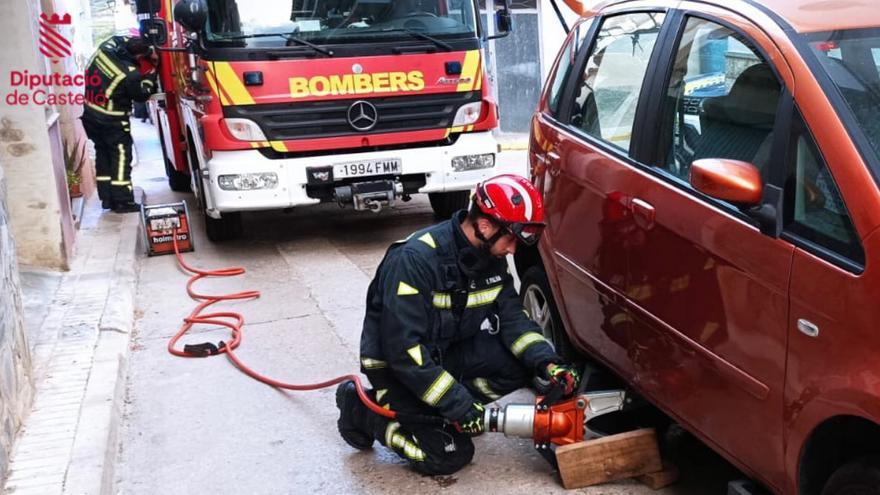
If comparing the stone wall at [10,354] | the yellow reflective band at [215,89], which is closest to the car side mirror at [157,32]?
the yellow reflective band at [215,89]

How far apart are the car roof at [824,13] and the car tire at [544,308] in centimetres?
168

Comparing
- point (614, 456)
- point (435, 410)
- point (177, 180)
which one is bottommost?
point (177, 180)

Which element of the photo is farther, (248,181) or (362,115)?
(362,115)

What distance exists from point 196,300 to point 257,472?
2.77 m

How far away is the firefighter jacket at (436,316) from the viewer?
337 cm

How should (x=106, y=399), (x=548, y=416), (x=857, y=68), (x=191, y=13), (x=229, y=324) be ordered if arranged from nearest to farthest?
(x=857, y=68), (x=548, y=416), (x=106, y=399), (x=229, y=324), (x=191, y=13)

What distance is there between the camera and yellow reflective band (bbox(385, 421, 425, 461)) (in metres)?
3.60

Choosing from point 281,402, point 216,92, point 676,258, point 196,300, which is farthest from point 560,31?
point 676,258

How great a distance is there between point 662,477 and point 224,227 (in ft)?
17.5

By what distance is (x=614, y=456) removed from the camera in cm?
339

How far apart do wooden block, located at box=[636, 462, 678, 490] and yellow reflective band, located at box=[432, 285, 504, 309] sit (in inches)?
35.8

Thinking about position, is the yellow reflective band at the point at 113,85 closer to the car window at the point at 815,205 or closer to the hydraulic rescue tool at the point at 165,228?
the hydraulic rescue tool at the point at 165,228

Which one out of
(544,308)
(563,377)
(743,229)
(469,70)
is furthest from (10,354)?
(469,70)

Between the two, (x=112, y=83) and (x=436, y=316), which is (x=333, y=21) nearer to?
(x=112, y=83)
